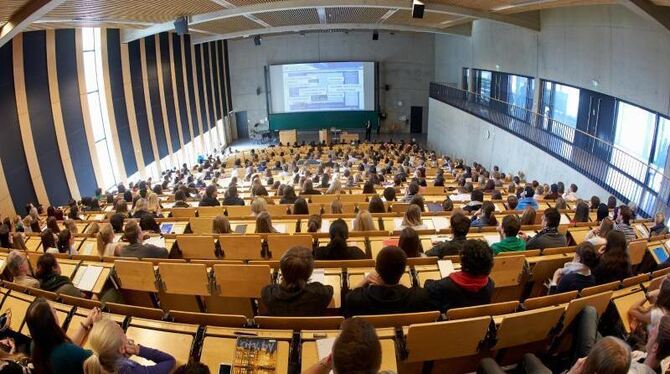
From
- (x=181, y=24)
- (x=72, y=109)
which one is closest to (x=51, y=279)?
(x=72, y=109)

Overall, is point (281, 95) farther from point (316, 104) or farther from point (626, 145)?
point (626, 145)

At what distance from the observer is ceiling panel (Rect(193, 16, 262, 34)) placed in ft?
58.6

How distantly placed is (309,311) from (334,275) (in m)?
0.96

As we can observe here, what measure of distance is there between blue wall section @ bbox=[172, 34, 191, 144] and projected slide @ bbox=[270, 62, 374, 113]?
811cm

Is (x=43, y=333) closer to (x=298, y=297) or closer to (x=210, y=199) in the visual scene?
(x=298, y=297)

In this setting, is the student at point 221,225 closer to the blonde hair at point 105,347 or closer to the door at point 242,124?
the blonde hair at point 105,347

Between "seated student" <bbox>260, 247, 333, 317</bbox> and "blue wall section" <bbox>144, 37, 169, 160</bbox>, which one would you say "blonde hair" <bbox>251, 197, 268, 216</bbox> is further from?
"blue wall section" <bbox>144, 37, 169, 160</bbox>

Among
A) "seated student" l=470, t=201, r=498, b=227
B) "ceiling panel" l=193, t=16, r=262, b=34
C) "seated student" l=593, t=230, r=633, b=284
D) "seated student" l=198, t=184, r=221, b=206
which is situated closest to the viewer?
"seated student" l=593, t=230, r=633, b=284

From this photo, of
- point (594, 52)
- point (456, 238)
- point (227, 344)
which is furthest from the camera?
point (594, 52)

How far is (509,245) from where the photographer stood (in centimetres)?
532

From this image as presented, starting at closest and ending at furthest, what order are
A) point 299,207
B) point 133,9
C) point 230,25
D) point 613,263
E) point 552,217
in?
point 613,263 → point 552,217 → point 299,207 → point 133,9 → point 230,25

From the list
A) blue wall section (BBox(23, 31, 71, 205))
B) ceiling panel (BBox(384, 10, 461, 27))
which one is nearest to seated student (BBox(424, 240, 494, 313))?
blue wall section (BBox(23, 31, 71, 205))

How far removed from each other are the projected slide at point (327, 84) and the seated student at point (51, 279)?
25.5m

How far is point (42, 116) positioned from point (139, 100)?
234 inches
